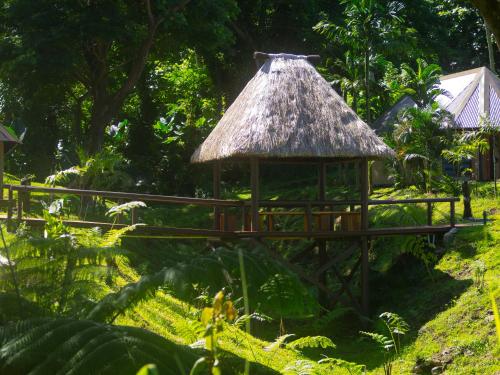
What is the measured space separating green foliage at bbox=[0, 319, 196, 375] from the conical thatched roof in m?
10.0

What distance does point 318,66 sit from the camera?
30469mm

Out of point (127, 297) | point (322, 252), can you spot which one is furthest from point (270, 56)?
point (127, 297)

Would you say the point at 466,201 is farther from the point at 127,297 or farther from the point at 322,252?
the point at 127,297

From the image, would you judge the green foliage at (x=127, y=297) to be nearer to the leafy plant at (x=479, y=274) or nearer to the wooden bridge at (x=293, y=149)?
the wooden bridge at (x=293, y=149)

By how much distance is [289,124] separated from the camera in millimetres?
14438

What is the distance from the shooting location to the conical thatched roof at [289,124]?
46.2ft

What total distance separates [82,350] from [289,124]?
11.1 metres

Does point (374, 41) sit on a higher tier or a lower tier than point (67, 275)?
higher

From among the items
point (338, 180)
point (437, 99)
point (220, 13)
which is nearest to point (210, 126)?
point (338, 180)

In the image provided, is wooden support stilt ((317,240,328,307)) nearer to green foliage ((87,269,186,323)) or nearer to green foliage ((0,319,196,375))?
green foliage ((87,269,186,323))

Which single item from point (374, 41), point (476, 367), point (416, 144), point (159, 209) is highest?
point (374, 41)

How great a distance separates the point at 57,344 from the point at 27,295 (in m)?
1.57

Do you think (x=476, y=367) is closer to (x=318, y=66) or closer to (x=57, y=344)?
(x=57, y=344)

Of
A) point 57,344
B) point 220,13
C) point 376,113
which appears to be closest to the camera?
point 57,344
